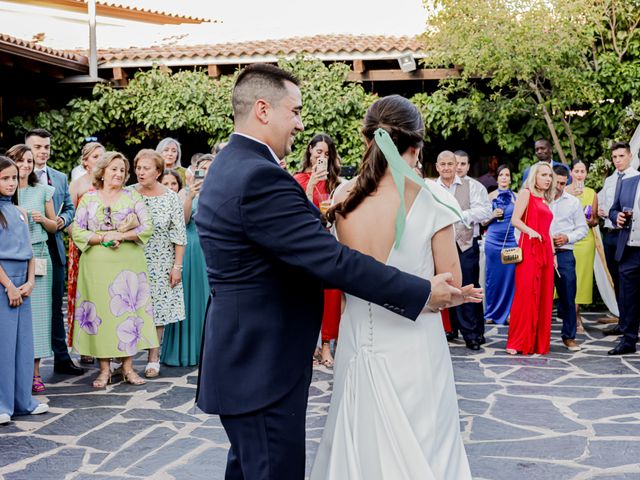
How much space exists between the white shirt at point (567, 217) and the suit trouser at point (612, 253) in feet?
4.10

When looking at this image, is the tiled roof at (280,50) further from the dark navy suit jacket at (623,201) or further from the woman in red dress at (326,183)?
the woman in red dress at (326,183)

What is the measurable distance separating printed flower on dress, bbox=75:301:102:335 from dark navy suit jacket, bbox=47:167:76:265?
2.24 ft

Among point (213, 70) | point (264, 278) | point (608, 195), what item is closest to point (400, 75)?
point (213, 70)

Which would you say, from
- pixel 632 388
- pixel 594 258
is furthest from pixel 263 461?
pixel 594 258

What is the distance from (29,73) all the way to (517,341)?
10203 millimetres

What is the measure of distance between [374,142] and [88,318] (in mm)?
4149

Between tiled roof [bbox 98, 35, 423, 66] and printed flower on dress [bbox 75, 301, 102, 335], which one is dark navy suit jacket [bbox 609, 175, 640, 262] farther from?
tiled roof [bbox 98, 35, 423, 66]

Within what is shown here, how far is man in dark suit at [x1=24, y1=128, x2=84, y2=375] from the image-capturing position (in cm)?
686

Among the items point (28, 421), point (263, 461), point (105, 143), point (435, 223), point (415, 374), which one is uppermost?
point (105, 143)

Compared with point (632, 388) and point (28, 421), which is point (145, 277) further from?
point (632, 388)

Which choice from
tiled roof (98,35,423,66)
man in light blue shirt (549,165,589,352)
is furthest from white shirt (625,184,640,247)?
tiled roof (98,35,423,66)

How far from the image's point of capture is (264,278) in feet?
8.29

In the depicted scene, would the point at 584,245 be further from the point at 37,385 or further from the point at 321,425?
the point at 37,385

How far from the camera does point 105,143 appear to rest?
14.9m
